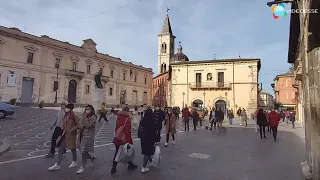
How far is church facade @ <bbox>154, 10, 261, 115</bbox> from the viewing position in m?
40.8

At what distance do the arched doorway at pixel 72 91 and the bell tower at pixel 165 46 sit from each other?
30553 mm

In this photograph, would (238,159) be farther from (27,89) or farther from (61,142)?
(27,89)

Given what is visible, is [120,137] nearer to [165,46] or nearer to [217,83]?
[217,83]

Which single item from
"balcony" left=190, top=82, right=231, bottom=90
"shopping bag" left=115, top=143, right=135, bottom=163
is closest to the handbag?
"shopping bag" left=115, top=143, right=135, bottom=163

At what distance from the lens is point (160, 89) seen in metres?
67.7

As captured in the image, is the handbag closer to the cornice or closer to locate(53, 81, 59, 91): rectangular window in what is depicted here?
the cornice

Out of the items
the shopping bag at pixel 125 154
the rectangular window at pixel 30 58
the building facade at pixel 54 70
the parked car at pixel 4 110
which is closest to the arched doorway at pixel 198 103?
the building facade at pixel 54 70

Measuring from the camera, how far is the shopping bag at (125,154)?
18.4ft

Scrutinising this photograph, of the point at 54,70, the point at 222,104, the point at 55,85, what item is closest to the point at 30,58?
the point at 54,70

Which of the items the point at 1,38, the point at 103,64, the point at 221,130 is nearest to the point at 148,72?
the point at 103,64

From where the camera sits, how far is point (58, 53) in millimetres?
44844

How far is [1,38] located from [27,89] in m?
8.91

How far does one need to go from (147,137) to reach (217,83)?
125 ft

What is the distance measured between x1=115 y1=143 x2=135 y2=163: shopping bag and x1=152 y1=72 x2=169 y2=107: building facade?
56.1 m
